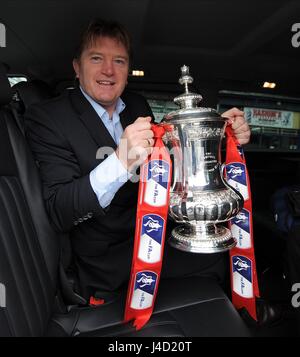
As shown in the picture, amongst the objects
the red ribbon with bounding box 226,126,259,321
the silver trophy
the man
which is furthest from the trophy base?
the man

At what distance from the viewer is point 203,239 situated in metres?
0.97

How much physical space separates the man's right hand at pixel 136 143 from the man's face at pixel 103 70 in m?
0.45

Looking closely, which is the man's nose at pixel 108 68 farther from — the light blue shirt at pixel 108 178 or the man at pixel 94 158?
the light blue shirt at pixel 108 178

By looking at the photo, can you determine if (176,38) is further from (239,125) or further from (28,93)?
(239,125)

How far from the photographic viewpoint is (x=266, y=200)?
3.09 meters

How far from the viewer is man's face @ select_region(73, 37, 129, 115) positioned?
1.35m

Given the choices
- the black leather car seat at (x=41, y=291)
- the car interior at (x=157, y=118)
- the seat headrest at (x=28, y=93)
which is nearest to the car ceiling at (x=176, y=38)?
the car interior at (x=157, y=118)

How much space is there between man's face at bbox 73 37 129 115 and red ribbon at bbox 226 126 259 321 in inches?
19.6

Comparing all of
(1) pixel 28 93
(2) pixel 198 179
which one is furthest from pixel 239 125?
(1) pixel 28 93

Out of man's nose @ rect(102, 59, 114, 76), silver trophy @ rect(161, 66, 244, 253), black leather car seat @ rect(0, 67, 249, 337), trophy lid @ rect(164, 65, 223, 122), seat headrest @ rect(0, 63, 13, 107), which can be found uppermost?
man's nose @ rect(102, 59, 114, 76)

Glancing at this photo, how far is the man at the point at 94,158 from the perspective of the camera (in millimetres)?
1182

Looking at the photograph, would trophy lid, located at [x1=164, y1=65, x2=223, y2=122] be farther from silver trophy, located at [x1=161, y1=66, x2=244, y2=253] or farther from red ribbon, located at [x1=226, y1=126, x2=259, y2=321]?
red ribbon, located at [x1=226, y1=126, x2=259, y2=321]

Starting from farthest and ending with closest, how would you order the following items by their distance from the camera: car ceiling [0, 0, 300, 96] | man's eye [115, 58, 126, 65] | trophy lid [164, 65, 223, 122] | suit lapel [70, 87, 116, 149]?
car ceiling [0, 0, 300, 96] < man's eye [115, 58, 126, 65] < suit lapel [70, 87, 116, 149] < trophy lid [164, 65, 223, 122]
